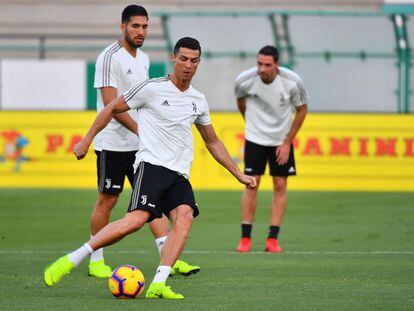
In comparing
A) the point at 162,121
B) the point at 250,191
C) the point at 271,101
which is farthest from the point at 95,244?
the point at 271,101

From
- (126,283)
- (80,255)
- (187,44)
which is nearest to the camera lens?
(126,283)

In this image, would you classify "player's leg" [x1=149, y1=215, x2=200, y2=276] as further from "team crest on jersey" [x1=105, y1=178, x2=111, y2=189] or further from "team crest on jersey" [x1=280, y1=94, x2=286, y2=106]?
"team crest on jersey" [x1=280, y1=94, x2=286, y2=106]

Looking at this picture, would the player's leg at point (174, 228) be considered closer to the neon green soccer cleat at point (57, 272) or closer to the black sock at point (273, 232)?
the neon green soccer cleat at point (57, 272)

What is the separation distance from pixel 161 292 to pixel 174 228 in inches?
20.9

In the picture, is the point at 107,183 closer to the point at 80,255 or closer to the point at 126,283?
the point at 80,255

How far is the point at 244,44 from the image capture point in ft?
79.4

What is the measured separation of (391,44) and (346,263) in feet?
39.8

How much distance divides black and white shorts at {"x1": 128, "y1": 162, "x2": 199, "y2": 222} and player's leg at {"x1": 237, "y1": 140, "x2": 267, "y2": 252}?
3859 mm

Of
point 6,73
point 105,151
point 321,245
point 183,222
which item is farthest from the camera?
point 6,73

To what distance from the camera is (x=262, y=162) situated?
13781 mm

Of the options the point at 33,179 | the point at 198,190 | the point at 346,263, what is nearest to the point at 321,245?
Result: the point at 346,263

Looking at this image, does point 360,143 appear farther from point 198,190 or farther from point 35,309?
point 35,309

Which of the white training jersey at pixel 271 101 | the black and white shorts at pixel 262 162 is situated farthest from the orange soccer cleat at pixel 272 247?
the white training jersey at pixel 271 101

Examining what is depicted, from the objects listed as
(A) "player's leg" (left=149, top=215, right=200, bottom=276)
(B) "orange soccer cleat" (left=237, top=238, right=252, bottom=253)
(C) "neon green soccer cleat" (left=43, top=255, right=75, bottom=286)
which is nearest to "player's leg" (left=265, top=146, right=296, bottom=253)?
(B) "orange soccer cleat" (left=237, top=238, right=252, bottom=253)
